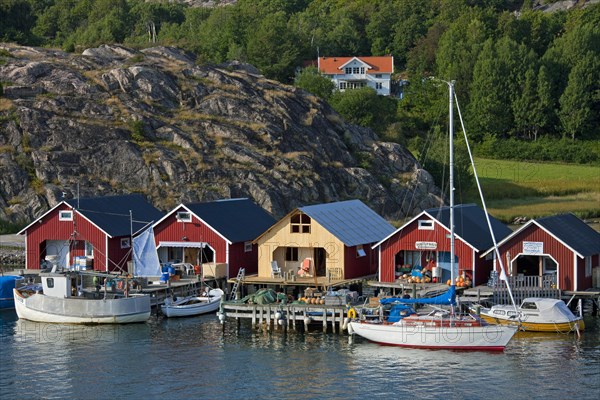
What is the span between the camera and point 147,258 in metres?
63.9

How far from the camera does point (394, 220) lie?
9838 cm

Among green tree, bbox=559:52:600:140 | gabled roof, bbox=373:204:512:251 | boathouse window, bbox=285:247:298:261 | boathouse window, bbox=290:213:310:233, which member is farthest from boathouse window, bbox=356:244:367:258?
green tree, bbox=559:52:600:140

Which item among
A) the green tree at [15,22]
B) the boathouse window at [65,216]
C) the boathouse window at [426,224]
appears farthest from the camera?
the green tree at [15,22]

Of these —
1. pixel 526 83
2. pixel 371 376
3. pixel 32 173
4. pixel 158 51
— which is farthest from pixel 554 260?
pixel 526 83

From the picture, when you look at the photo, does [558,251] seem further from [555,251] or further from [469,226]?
[469,226]

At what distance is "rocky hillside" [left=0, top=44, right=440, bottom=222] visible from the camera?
312ft

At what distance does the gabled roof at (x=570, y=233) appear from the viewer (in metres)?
58.3

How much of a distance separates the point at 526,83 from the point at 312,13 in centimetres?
6123

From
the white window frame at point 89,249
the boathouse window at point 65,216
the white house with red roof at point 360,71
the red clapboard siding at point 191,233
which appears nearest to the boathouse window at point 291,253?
the red clapboard siding at point 191,233

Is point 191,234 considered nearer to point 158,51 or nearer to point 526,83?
point 158,51

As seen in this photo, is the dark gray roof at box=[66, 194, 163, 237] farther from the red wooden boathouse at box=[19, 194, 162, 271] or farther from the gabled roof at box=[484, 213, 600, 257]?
the gabled roof at box=[484, 213, 600, 257]

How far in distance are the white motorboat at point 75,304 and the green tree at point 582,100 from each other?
310ft

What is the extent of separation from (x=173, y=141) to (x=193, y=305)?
41821 millimetres

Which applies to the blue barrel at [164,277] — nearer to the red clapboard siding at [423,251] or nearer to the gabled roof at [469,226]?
the gabled roof at [469,226]
